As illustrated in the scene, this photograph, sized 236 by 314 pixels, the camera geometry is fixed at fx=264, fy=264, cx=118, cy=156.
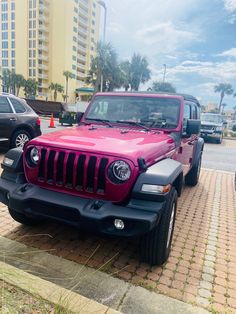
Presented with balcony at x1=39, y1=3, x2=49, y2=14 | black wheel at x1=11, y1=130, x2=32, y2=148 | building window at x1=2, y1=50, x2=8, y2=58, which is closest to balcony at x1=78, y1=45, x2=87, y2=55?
balcony at x1=39, y1=3, x2=49, y2=14

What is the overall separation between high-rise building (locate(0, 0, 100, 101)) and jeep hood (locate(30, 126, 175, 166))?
2952 inches

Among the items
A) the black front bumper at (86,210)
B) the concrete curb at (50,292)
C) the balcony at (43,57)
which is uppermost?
the balcony at (43,57)

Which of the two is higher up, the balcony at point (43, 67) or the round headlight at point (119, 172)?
the balcony at point (43, 67)

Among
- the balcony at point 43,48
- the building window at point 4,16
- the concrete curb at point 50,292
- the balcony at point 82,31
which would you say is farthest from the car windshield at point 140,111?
the building window at point 4,16

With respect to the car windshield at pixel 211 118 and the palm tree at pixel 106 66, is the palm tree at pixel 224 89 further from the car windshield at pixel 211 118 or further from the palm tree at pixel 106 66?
the car windshield at pixel 211 118

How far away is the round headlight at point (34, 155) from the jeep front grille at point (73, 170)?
12 cm

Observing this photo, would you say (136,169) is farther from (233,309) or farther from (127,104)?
(127,104)

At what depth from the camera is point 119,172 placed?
2.57 m

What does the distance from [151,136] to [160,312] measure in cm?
199

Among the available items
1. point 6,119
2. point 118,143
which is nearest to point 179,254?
point 118,143

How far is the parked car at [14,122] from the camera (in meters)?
7.20

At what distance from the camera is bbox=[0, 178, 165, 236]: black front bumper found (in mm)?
2389

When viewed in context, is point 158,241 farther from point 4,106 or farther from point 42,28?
point 42,28

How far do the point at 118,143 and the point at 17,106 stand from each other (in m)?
5.61
